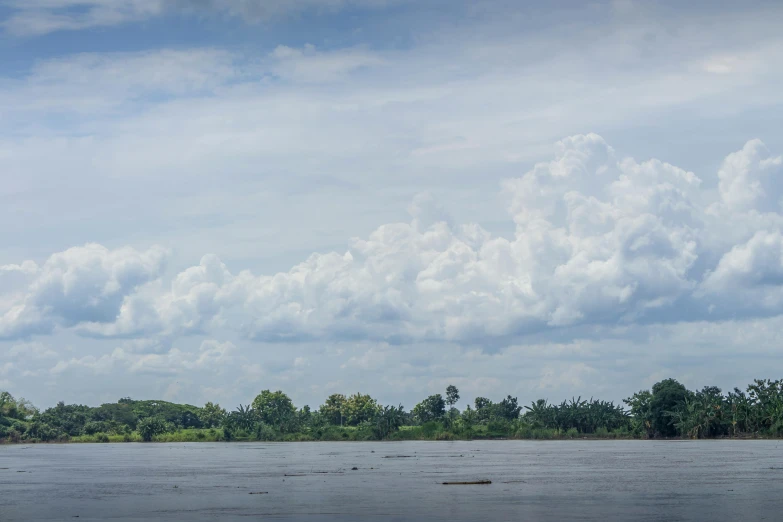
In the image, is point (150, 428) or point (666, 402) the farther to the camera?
point (150, 428)

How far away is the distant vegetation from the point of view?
141 metres

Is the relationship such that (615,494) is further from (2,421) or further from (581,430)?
(2,421)

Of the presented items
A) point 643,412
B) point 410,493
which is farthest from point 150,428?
point 410,493

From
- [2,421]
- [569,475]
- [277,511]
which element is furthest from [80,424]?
[277,511]

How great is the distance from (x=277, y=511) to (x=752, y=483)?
89.0 feet

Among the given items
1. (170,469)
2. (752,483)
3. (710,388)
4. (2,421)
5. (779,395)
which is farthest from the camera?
(2,421)

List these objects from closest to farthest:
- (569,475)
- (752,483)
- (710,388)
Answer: (752,483), (569,475), (710,388)

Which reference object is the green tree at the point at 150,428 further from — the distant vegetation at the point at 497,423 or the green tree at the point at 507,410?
the green tree at the point at 507,410

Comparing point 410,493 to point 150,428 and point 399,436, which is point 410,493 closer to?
point 399,436

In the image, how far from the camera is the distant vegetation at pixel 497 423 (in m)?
141

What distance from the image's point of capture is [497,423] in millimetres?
177875

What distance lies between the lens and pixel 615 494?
4138cm

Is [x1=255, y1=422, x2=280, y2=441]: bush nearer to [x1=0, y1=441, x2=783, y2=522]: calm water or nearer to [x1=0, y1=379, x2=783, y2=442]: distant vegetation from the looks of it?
[x1=0, y1=379, x2=783, y2=442]: distant vegetation

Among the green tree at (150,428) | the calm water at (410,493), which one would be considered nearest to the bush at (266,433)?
the green tree at (150,428)
